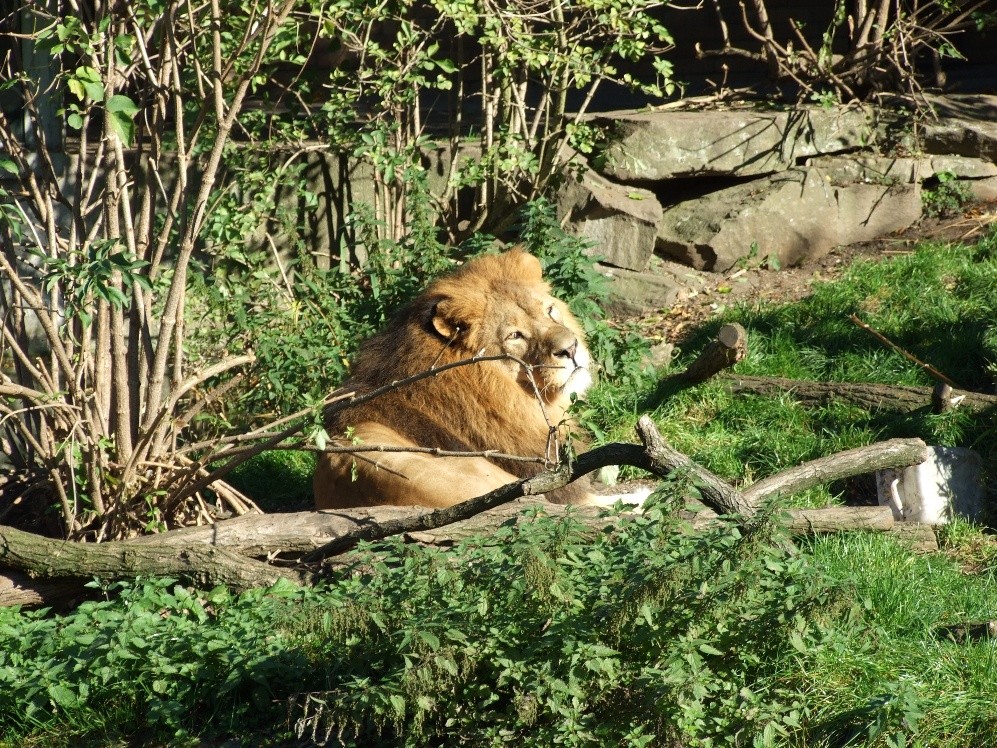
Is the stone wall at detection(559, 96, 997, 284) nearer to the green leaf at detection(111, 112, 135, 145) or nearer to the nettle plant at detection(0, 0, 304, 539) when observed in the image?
the nettle plant at detection(0, 0, 304, 539)

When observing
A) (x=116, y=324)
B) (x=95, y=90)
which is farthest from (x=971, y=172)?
(x=95, y=90)

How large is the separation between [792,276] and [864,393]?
243cm

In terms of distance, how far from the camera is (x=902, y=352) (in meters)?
6.67

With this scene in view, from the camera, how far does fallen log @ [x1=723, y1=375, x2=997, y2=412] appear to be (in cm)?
592

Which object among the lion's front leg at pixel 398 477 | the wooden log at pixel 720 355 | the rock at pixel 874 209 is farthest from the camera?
the rock at pixel 874 209

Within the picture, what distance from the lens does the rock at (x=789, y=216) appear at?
28.8 ft

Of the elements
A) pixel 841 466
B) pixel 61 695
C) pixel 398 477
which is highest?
pixel 841 466

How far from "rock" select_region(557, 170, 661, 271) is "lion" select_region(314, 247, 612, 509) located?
2.82 meters

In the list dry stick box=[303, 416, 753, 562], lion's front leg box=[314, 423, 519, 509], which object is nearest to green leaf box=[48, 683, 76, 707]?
dry stick box=[303, 416, 753, 562]

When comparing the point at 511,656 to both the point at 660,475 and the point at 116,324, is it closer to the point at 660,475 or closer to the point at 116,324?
the point at 660,475

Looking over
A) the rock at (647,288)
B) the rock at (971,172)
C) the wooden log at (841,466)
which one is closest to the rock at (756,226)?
the rock at (647,288)

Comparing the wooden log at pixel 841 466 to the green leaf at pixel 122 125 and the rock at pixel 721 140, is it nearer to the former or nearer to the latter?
the green leaf at pixel 122 125

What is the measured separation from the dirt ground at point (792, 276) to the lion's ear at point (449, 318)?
270 cm

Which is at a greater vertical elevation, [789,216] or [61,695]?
[789,216]
